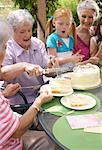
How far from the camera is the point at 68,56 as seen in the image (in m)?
2.81

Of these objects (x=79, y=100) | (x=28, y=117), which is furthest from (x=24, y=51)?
(x=28, y=117)

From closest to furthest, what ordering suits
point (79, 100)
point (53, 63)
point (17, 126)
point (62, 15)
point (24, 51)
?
point (17, 126) < point (79, 100) < point (24, 51) < point (53, 63) < point (62, 15)

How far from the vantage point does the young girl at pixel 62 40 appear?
8.70ft

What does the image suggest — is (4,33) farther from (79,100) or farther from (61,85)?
(79,100)

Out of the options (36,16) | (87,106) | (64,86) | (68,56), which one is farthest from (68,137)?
(36,16)

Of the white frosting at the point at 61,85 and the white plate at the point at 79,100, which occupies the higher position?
the white frosting at the point at 61,85

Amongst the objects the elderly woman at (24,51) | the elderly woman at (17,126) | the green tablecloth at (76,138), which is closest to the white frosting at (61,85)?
the elderly woman at (17,126)

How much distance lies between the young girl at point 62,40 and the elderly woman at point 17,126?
0.90 metres

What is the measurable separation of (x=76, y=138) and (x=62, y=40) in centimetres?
155

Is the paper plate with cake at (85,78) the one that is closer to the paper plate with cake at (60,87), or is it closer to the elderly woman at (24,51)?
the paper plate with cake at (60,87)

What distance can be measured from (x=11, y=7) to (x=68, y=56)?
5.05 ft

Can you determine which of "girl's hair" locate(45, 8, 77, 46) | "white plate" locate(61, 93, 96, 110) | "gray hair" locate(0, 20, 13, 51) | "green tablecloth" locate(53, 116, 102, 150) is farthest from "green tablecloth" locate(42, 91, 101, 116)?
"girl's hair" locate(45, 8, 77, 46)

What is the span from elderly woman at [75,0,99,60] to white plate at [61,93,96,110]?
118 cm

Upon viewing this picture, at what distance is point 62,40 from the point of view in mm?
2812
